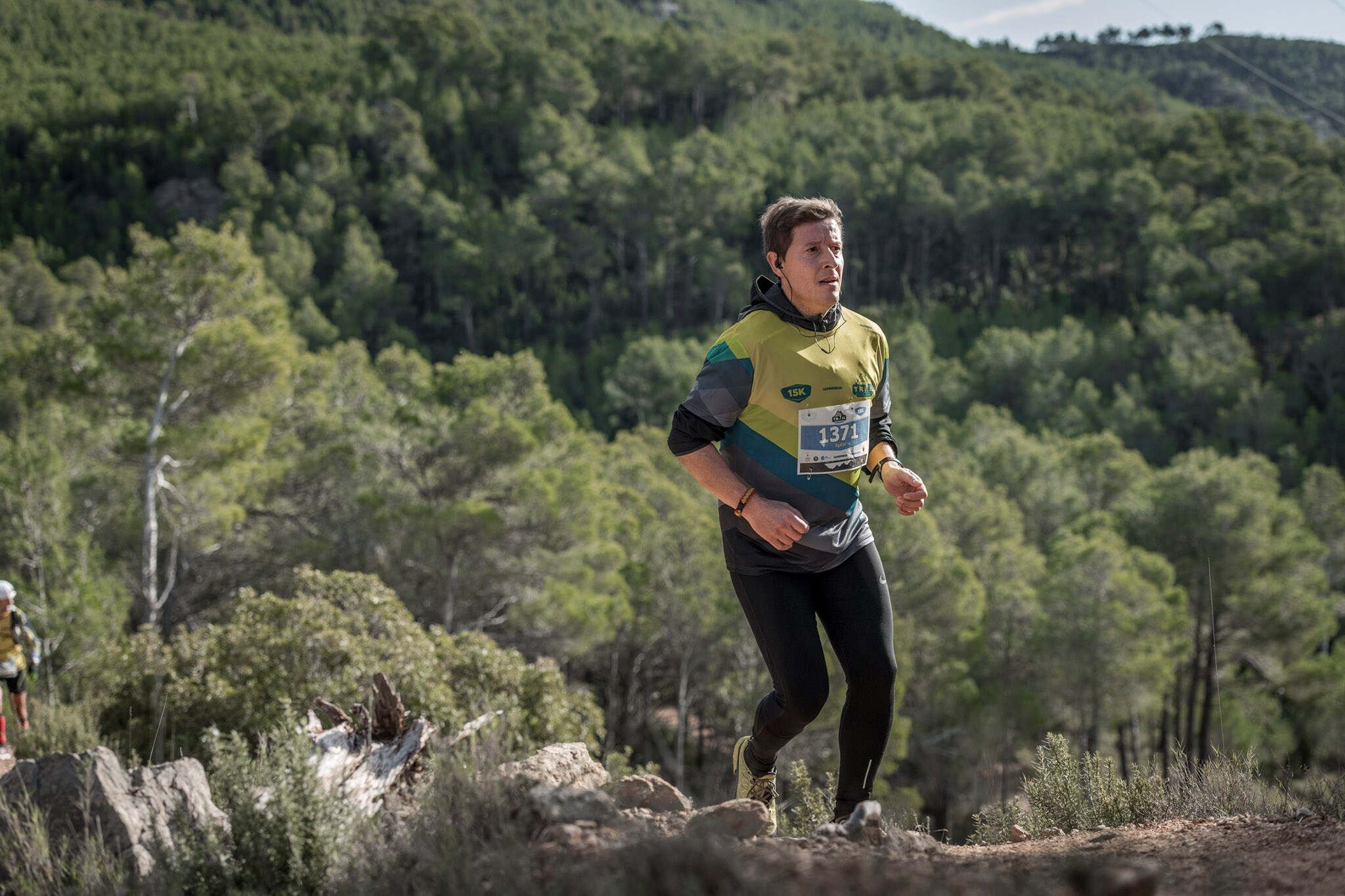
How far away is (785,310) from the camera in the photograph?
280 cm

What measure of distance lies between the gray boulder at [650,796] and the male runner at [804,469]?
0.88ft

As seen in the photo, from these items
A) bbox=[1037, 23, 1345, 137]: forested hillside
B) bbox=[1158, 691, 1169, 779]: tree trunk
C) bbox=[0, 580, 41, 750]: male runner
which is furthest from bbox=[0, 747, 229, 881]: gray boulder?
bbox=[1037, 23, 1345, 137]: forested hillside

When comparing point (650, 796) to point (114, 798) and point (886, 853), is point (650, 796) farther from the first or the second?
point (114, 798)

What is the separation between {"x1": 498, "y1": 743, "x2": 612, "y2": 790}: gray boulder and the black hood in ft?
4.54

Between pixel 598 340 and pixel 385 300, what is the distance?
1167cm

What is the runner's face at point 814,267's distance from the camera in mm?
2773

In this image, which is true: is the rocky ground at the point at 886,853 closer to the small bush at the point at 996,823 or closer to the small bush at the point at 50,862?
the small bush at the point at 996,823

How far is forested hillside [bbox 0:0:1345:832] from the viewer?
13.8 metres

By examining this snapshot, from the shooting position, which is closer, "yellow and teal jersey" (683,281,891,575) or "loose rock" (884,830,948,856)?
"loose rock" (884,830,948,856)

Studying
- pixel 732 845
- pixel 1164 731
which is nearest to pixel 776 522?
pixel 732 845

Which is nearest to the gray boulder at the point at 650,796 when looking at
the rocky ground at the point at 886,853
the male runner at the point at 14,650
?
the rocky ground at the point at 886,853

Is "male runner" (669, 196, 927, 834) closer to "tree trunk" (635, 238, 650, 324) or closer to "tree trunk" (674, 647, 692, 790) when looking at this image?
"tree trunk" (674, 647, 692, 790)

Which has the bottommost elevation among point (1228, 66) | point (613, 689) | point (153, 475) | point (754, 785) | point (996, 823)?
point (613, 689)

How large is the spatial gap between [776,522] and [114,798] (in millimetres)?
2030
